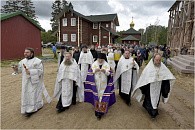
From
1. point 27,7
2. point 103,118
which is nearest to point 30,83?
point 103,118

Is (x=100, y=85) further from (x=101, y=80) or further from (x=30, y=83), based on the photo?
(x=30, y=83)

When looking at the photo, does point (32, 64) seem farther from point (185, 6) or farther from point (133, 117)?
point (185, 6)

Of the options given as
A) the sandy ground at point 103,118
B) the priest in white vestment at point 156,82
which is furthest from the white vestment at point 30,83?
the priest in white vestment at point 156,82

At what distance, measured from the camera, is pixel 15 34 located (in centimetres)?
1490

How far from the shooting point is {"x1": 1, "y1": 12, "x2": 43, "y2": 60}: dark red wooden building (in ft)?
45.1

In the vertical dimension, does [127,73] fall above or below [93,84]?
above

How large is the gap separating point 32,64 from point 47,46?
35386 millimetres

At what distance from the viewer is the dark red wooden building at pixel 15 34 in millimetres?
13755

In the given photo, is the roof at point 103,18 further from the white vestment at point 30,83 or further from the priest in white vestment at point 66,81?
the white vestment at point 30,83

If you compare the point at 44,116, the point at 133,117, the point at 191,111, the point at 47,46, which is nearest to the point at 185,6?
the point at 191,111

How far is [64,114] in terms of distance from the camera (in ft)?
13.9

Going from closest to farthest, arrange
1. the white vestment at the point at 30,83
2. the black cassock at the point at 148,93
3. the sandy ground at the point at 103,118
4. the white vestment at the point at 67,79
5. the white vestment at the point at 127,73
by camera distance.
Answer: the sandy ground at the point at 103,118 < the black cassock at the point at 148,93 < the white vestment at the point at 30,83 < the white vestment at the point at 67,79 < the white vestment at the point at 127,73

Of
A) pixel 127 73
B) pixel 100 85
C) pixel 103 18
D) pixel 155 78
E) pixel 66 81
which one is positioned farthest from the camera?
pixel 103 18

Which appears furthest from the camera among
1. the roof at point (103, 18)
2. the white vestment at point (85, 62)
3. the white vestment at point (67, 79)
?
the roof at point (103, 18)
